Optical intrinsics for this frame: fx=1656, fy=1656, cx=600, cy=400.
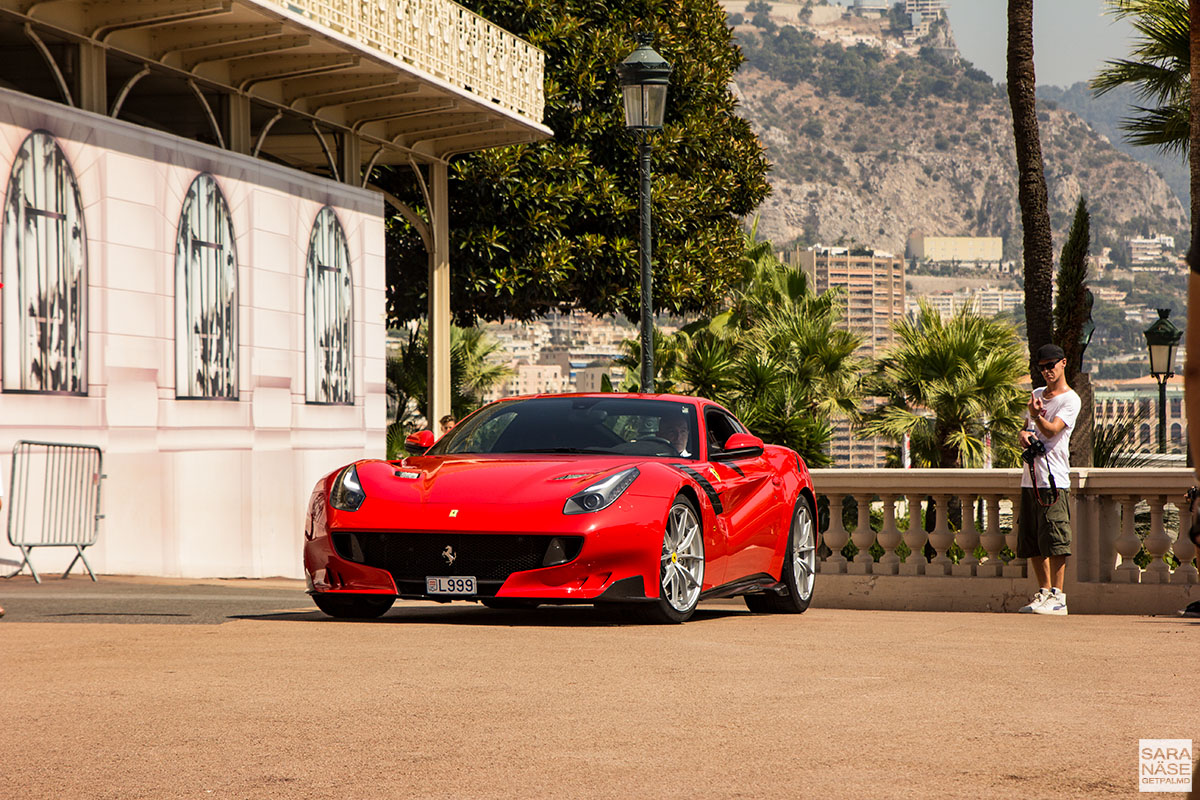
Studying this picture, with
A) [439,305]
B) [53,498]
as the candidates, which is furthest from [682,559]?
[439,305]

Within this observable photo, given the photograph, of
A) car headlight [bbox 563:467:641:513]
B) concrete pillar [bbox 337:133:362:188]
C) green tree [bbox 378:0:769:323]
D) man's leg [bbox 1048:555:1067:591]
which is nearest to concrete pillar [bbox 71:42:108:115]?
concrete pillar [bbox 337:133:362:188]

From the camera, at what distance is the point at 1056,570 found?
12.4 meters

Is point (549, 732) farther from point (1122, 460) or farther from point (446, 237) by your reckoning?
point (446, 237)

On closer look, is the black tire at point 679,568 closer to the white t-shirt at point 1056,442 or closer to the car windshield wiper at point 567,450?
the car windshield wiper at point 567,450

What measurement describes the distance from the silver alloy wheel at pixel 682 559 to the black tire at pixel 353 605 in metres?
1.56

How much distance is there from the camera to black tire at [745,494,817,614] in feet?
36.7

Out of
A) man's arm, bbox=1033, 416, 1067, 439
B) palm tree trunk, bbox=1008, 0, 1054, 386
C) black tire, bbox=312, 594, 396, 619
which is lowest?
black tire, bbox=312, 594, 396, 619

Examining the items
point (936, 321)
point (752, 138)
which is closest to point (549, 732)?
point (936, 321)

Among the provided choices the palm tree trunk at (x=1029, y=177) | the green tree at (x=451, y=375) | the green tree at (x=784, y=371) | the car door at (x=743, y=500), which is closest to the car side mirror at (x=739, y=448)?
the car door at (x=743, y=500)

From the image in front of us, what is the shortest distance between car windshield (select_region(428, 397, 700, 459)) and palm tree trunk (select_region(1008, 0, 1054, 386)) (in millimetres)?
10658

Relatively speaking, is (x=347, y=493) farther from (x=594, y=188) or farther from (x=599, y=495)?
(x=594, y=188)

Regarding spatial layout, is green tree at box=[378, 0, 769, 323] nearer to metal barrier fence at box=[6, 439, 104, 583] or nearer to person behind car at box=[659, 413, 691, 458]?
metal barrier fence at box=[6, 439, 104, 583]

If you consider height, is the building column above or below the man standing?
above

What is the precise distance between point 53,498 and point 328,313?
6980 mm
